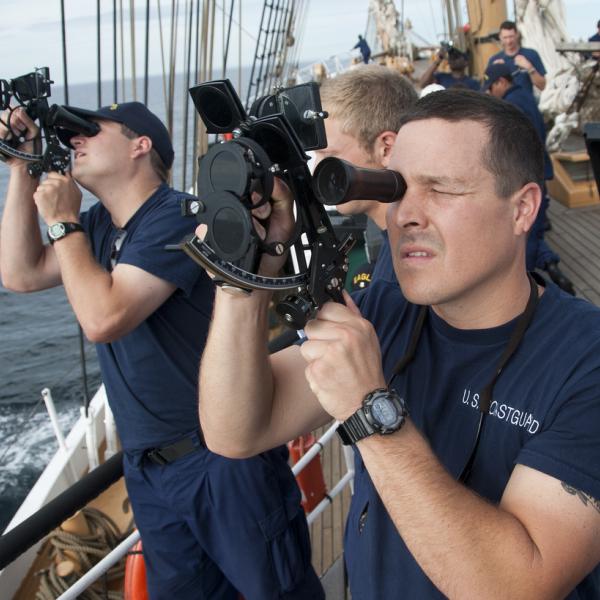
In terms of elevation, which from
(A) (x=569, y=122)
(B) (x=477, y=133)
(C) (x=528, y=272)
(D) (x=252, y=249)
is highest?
(B) (x=477, y=133)

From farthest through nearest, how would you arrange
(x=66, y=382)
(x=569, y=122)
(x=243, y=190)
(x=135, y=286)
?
(x=66, y=382), (x=569, y=122), (x=135, y=286), (x=243, y=190)

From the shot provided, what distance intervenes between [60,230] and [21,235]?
0.40 metres

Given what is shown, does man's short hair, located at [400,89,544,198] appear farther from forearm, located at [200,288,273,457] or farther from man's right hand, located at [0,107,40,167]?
man's right hand, located at [0,107,40,167]

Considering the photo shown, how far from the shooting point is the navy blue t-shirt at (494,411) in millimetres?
982

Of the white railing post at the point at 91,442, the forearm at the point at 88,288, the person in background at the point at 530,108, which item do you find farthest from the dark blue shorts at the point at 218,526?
the person in background at the point at 530,108

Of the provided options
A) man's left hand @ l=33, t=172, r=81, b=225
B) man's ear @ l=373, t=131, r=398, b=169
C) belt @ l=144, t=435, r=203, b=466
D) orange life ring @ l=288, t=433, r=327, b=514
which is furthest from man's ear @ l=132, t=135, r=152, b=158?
orange life ring @ l=288, t=433, r=327, b=514

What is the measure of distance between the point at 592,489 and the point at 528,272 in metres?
0.43

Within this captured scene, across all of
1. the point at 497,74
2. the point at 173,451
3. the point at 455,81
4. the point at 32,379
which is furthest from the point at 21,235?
the point at 32,379

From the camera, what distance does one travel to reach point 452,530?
903 millimetres

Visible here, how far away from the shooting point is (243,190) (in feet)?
2.89

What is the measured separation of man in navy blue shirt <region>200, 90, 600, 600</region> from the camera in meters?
0.92

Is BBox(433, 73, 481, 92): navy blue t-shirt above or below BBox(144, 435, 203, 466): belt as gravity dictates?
above

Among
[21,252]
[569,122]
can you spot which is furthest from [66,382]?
[21,252]

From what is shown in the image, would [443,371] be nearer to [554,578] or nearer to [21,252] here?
[554,578]
